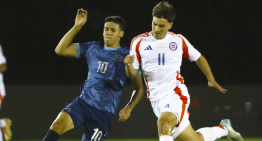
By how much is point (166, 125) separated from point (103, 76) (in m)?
0.84

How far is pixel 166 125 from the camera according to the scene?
347 centimetres

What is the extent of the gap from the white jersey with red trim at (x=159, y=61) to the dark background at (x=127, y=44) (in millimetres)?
2458

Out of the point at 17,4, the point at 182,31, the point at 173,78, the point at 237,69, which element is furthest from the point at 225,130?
the point at 17,4

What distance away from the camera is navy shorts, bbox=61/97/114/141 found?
369cm

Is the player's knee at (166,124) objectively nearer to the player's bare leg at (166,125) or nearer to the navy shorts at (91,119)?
the player's bare leg at (166,125)

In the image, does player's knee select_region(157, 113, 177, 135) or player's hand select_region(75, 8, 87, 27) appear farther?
player's hand select_region(75, 8, 87, 27)

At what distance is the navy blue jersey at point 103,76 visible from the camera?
12.4 feet

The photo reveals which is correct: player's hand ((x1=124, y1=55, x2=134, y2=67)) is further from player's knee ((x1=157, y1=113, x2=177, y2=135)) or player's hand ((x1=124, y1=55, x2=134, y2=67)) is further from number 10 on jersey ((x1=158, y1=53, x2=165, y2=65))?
player's knee ((x1=157, y1=113, x2=177, y2=135))

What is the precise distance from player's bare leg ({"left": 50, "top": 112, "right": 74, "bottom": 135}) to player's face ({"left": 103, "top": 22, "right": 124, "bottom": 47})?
91cm

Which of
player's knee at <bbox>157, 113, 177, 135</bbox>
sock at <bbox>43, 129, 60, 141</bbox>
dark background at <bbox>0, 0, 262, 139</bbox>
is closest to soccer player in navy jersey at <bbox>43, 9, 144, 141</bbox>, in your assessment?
sock at <bbox>43, 129, 60, 141</bbox>

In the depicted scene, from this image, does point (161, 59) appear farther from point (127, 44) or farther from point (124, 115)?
point (127, 44)

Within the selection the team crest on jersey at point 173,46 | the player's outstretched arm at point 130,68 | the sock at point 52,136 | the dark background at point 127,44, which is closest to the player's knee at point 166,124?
the player's outstretched arm at point 130,68

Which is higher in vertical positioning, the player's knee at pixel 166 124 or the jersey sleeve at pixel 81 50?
the jersey sleeve at pixel 81 50

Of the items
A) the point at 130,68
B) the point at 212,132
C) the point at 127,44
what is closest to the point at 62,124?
the point at 130,68
